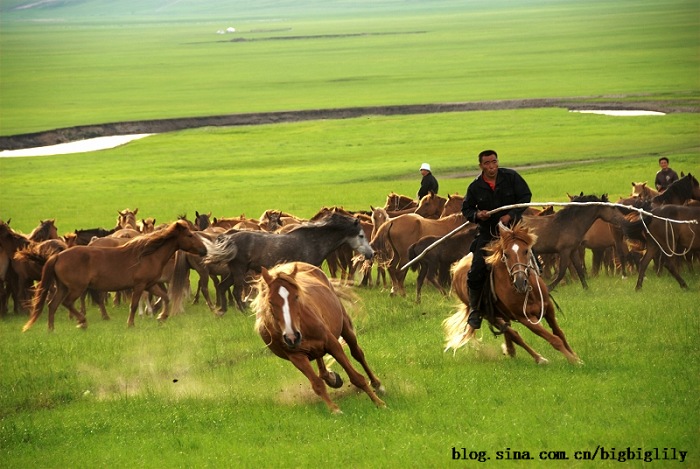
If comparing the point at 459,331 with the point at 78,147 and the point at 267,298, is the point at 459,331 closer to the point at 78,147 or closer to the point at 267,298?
the point at 267,298

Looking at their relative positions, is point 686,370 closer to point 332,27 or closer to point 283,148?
point 283,148

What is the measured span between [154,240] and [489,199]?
7.73 meters

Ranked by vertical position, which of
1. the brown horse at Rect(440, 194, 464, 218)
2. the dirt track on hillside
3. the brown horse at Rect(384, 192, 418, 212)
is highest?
the brown horse at Rect(440, 194, 464, 218)

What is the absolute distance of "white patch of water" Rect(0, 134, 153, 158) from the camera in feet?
186

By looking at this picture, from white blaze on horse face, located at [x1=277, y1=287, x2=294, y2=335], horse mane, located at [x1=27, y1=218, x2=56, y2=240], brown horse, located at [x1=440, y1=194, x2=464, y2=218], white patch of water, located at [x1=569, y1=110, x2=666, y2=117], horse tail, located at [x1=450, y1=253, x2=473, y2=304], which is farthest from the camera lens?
white patch of water, located at [x1=569, y1=110, x2=666, y2=117]

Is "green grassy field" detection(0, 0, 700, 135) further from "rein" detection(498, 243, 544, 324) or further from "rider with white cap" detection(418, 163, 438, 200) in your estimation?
"rein" detection(498, 243, 544, 324)

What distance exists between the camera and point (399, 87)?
264ft

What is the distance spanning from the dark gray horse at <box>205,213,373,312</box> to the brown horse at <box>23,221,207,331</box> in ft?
2.28

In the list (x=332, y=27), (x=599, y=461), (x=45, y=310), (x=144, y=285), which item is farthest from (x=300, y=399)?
(x=332, y=27)

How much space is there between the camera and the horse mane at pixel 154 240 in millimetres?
18266

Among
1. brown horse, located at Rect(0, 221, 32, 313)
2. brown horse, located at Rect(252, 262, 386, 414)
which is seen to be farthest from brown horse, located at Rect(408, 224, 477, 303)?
brown horse, located at Rect(252, 262, 386, 414)

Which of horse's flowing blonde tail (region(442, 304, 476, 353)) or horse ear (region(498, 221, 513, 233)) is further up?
horse ear (region(498, 221, 513, 233))

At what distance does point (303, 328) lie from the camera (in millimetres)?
11016

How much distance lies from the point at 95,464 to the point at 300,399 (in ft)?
7.66
